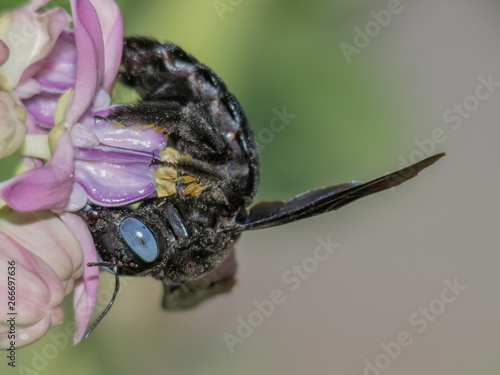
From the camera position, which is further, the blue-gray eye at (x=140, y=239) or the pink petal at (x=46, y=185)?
the blue-gray eye at (x=140, y=239)

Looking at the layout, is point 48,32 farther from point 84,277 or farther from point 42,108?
point 84,277

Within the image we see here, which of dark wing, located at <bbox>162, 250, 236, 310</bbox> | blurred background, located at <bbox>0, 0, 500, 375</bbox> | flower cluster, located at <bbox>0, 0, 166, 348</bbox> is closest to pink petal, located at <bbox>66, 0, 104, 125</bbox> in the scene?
flower cluster, located at <bbox>0, 0, 166, 348</bbox>

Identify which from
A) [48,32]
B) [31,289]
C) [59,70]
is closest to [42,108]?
[59,70]

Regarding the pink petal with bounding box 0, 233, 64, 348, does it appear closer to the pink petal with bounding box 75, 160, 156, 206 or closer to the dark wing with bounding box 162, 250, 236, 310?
the pink petal with bounding box 75, 160, 156, 206

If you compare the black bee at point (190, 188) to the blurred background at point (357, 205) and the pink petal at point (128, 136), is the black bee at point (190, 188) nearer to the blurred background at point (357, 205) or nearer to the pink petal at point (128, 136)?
the pink petal at point (128, 136)

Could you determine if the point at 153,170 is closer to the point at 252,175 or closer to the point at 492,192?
the point at 252,175

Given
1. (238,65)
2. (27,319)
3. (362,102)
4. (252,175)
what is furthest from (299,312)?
(27,319)

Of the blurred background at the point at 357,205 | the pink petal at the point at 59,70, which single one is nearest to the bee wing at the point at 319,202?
the pink petal at the point at 59,70
